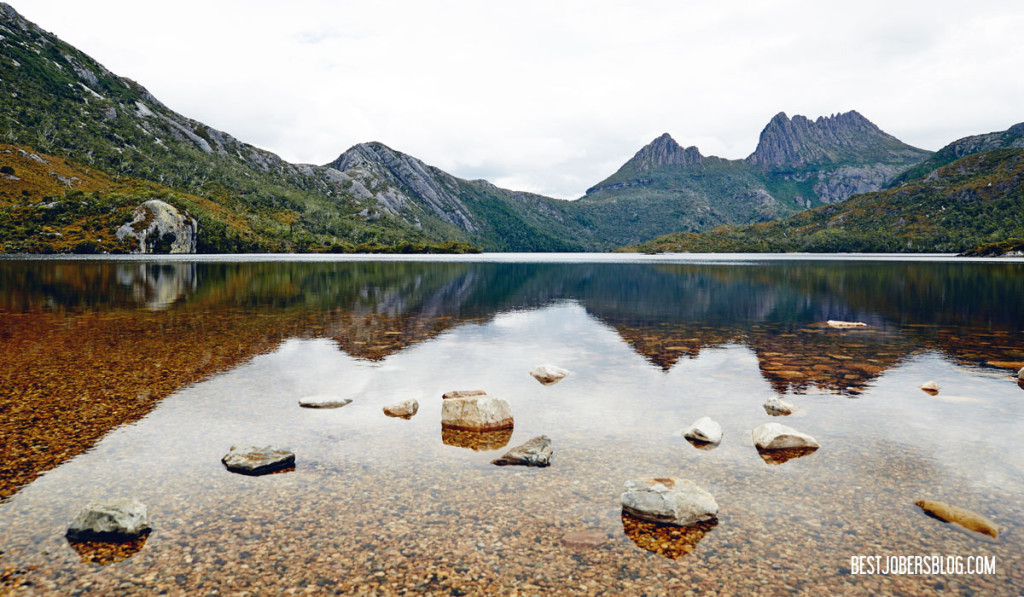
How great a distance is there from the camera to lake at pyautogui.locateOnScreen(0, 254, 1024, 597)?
8844 millimetres

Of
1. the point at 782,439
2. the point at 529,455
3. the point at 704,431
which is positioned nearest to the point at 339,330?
the point at 529,455

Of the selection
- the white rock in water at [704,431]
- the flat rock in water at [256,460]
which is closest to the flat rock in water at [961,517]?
the white rock in water at [704,431]

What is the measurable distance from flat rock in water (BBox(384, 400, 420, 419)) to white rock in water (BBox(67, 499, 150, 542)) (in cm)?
852

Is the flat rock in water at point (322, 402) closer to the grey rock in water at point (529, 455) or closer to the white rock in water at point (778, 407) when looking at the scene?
the grey rock in water at point (529, 455)

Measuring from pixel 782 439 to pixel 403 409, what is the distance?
41.3 feet

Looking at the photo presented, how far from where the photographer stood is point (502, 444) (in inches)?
A: 605

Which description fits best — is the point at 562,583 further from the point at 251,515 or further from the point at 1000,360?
the point at 1000,360

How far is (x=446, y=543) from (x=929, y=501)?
11.1 metres

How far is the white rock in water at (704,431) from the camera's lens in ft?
50.1

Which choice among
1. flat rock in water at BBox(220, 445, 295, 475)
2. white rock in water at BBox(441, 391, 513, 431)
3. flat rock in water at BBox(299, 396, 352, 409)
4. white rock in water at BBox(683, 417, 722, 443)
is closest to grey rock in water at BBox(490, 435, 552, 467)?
white rock in water at BBox(441, 391, 513, 431)

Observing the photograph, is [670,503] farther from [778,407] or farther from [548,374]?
[548,374]

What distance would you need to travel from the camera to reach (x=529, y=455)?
13.8m

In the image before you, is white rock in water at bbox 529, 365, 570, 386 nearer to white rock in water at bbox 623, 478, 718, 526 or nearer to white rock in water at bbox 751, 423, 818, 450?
white rock in water at bbox 751, 423, 818, 450

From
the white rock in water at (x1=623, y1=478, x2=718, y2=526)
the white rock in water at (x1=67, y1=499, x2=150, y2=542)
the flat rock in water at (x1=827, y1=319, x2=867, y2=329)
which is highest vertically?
the flat rock in water at (x1=827, y1=319, x2=867, y2=329)
